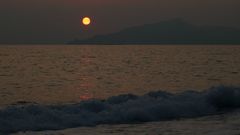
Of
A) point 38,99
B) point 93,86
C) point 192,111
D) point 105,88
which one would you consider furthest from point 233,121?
point 93,86

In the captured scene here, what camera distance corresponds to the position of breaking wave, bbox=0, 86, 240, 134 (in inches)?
776

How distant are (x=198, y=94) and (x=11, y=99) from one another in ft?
38.8

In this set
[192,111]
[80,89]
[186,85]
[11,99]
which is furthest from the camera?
[186,85]

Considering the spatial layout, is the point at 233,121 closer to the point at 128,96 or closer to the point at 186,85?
the point at 128,96

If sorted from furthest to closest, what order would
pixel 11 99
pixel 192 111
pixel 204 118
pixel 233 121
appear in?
pixel 11 99 < pixel 192 111 < pixel 204 118 < pixel 233 121

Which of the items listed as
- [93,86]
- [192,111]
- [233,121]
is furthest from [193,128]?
[93,86]

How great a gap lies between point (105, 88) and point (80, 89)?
6.88 feet

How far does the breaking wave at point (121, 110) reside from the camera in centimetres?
1970

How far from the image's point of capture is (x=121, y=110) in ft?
74.0

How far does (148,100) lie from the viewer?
25.5 meters

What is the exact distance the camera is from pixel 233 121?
2025cm

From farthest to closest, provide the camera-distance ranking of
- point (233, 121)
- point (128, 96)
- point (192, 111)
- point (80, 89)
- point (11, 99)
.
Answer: point (80, 89), point (11, 99), point (128, 96), point (192, 111), point (233, 121)

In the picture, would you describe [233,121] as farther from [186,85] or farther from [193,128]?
[186,85]

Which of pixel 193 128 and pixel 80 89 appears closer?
pixel 193 128
